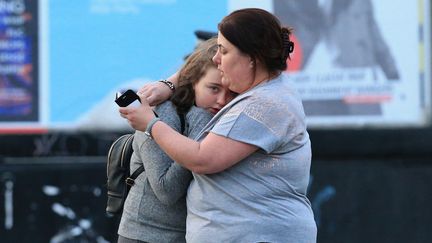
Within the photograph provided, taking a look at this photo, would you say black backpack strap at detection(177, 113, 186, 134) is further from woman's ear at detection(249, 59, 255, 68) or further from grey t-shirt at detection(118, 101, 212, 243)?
woman's ear at detection(249, 59, 255, 68)

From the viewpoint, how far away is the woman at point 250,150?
2.29m

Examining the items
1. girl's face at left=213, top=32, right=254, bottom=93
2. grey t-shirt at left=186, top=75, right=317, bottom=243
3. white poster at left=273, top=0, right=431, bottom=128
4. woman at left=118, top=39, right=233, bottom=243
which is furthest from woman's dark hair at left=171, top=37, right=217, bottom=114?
white poster at left=273, top=0, right=431, bottom=128

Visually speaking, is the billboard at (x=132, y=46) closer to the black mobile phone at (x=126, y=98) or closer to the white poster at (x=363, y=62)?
the white poster at (x=363, y=62)

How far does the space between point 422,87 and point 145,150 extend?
10.1ft

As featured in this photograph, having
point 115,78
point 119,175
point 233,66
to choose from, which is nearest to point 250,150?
point 233,66

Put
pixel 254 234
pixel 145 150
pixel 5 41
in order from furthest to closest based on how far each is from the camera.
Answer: pixel 5 41
pixel 145 150
pixel 254 234

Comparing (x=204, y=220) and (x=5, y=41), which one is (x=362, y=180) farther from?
(x=204, y=220)

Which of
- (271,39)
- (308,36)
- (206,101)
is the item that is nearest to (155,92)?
(206,101)

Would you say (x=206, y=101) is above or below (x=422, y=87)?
above

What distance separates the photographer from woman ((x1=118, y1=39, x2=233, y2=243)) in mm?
2482

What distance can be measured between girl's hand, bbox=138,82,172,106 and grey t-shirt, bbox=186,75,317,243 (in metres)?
0.26

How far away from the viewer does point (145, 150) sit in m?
2.51

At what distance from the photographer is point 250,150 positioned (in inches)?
90.2

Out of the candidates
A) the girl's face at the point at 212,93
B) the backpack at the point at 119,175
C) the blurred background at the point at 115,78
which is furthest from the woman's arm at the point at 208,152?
the blurred background at the point at 115,78
